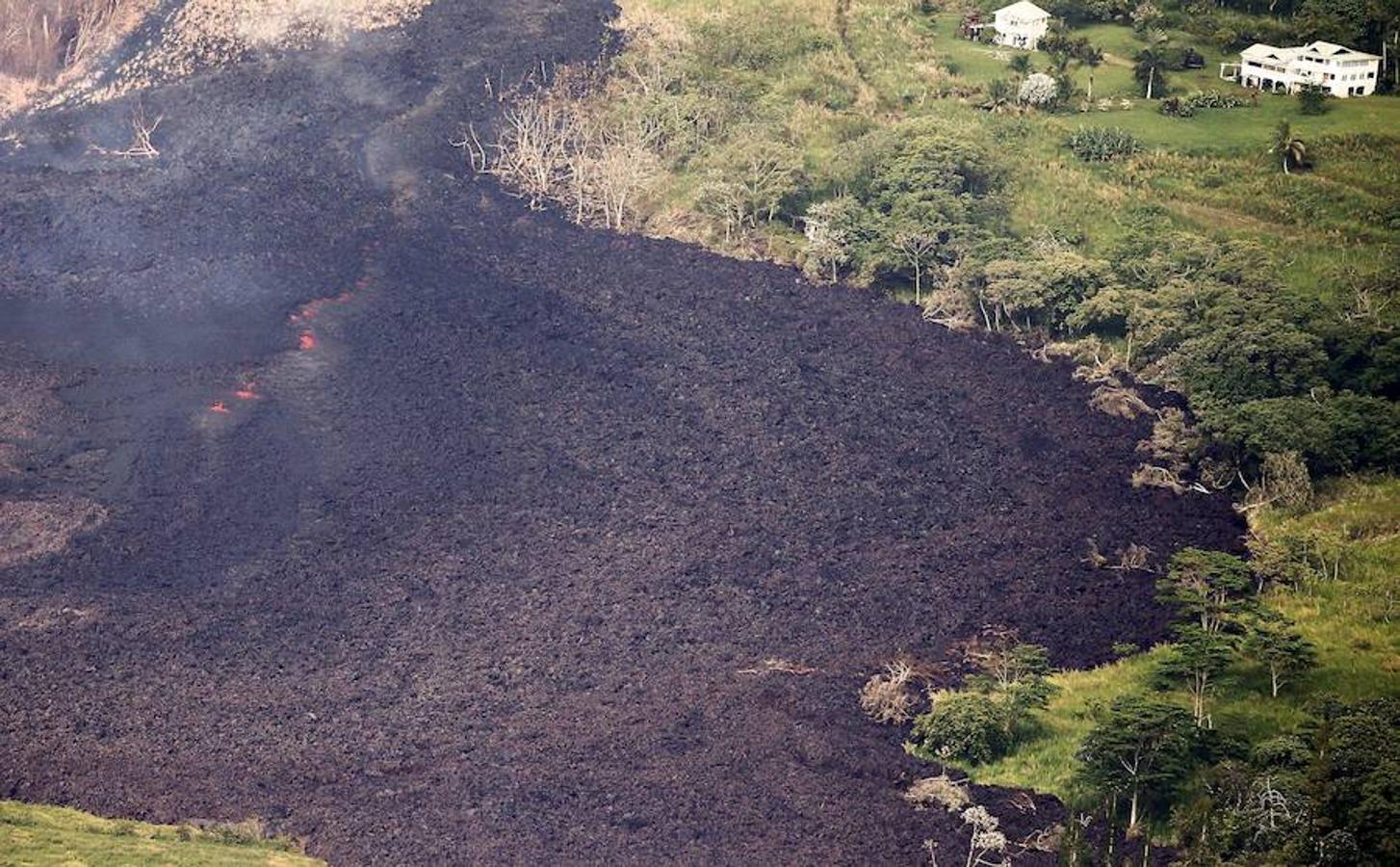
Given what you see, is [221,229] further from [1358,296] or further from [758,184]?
[1358,296]

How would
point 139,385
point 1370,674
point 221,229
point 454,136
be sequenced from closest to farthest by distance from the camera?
point 1370,674
point 139,385
point 221,229
point 454,136

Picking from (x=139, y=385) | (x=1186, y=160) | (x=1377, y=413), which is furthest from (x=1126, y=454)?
(x=139, y=385)

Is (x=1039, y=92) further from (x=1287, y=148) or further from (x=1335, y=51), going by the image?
(x=1335, y=51)

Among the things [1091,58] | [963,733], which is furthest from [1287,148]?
[963,733]

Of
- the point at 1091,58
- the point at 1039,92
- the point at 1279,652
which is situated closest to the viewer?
the point at 1279,652

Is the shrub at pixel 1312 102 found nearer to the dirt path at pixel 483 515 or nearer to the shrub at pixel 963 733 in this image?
the dirt path at pixel 483 515

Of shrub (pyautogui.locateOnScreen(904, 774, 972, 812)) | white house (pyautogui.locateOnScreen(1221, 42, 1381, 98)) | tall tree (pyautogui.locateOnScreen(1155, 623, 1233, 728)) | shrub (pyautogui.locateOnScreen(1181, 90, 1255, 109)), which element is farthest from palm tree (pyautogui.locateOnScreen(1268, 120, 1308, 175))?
shrub (pyautogui.locateOnScreen(904, 774, 972, 812))

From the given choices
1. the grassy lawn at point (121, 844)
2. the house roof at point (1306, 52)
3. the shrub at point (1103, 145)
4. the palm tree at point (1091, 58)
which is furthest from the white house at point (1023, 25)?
the grassy lawn at point (121, 844)
